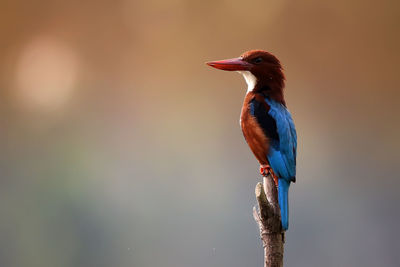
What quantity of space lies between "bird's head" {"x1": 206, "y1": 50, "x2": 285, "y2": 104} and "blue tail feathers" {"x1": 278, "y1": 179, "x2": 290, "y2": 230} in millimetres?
356

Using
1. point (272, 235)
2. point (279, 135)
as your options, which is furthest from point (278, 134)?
point (272, 235)

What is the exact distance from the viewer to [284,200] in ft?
5.20

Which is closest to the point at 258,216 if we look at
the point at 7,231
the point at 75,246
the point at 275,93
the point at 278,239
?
the point at 278,239

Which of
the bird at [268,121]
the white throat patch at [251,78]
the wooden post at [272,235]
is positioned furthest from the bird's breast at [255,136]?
the wooden post at [272,235]

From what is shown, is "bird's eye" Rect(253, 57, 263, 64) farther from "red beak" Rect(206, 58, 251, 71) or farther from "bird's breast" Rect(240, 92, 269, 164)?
"bird's breast" Rect(240, 92, 269, 164)

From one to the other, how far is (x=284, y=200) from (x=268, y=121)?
12.4 inches

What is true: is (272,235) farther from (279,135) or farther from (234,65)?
(234,65)

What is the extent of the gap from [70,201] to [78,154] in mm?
414

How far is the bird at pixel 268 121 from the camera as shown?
1.71 meters

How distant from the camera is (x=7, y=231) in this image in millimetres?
4258

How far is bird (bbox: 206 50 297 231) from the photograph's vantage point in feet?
5.62

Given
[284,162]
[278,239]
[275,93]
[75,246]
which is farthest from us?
[75,246]

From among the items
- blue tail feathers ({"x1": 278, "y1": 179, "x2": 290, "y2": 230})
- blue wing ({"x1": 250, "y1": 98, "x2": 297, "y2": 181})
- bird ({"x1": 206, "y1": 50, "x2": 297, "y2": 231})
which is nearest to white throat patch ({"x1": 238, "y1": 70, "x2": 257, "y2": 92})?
bird ({"x1": 206, "y1": 50, "x2": 297, "y2": 231})

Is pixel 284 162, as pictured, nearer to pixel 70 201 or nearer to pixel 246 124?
pixel 246 124
